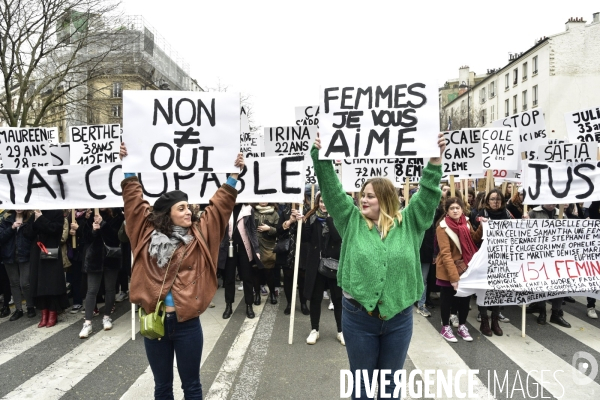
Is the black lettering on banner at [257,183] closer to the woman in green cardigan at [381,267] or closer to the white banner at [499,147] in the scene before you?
the woman in green cardigan at [381,267]

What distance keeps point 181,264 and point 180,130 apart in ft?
6.72

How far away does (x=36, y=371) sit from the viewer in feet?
15.0

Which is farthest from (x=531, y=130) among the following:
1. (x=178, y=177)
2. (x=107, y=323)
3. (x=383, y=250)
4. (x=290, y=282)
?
(x=107, y=323)

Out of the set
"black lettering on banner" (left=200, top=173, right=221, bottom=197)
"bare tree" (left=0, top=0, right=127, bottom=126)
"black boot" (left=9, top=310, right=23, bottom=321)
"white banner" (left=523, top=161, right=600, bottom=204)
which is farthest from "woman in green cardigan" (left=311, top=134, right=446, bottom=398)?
"bare tree" (left=0, top=0, right=127, bottom=126)

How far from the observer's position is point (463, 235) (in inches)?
228

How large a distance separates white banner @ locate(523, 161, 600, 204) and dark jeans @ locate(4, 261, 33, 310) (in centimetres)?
754

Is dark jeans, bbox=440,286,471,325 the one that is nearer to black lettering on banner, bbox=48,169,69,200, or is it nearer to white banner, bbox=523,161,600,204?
white banner, bbox=523,161,600,204

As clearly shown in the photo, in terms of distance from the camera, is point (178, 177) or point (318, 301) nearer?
point (178, 177)

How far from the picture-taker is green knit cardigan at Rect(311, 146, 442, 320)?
109 inches

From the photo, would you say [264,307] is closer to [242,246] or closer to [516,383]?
[242,246]

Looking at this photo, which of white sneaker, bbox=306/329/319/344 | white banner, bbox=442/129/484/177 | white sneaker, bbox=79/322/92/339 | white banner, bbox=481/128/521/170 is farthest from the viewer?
Answer: white banner, bbox=481/128/521/170

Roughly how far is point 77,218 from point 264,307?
129 inches

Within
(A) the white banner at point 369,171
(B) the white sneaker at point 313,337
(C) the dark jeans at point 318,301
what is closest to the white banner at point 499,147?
(A) the white banner at point 369,171

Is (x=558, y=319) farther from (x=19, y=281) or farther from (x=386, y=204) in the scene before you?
(x=19, y=281)
